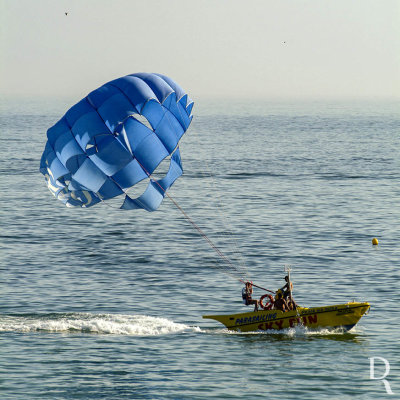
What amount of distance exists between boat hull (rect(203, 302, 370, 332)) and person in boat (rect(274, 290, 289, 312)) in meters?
0.17

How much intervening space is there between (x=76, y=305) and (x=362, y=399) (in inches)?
617

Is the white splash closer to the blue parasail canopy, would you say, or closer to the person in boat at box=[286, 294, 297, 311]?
the person in boat at box=[286, 294, 297, 311]

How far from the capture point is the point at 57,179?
37469 mm

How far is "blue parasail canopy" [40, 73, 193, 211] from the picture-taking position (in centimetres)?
3581

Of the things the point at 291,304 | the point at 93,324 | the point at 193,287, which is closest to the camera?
the point at 291,304

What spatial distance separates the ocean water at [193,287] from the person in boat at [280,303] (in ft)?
3.56

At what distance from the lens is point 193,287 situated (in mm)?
45250

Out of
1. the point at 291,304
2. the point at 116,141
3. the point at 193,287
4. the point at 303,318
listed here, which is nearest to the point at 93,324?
the point at 116,141

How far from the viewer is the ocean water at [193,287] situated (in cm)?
3209

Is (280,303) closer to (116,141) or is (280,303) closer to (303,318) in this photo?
(303,318)

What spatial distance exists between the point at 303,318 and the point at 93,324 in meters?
8.89

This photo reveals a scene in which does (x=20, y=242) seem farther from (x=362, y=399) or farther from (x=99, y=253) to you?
(x=362, y=399)

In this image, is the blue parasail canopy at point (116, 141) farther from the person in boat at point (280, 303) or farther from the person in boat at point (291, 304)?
the person in boat at point (291, 304)

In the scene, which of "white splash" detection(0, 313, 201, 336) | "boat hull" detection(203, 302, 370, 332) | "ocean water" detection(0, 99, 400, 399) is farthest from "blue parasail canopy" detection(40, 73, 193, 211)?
"boat hull" detection(203, 302, 370, 332)
